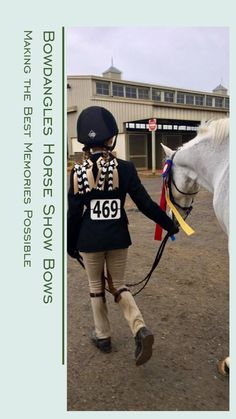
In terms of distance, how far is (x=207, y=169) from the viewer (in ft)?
8.07

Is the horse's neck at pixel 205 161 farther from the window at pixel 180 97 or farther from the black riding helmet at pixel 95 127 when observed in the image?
the window at pixel 180 97

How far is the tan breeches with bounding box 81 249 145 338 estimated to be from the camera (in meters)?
2.40

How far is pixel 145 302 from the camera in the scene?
3498 mm

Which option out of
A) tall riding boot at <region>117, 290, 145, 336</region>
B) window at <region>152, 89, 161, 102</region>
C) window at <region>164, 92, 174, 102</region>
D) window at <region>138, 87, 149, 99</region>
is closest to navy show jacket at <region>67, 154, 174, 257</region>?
tall riding boot at <region>117, 290, 145, 336</region>

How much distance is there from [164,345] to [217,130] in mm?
1764

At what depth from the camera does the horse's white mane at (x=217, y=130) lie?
2.24 m

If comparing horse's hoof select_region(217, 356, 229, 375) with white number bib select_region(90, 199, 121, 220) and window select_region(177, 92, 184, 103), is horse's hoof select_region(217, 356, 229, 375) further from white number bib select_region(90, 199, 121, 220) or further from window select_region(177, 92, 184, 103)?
window select_region(177, 92, 184, 103)

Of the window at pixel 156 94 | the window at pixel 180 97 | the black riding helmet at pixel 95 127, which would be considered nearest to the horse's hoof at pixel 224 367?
the black riding helmet at pixel 95 127

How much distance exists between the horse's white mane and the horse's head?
34cm

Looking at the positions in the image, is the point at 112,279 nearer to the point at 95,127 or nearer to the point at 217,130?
the point at 95,127

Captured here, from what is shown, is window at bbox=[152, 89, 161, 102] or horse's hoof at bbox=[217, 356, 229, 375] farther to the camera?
window at bbox=[152, 89, 161, 102]

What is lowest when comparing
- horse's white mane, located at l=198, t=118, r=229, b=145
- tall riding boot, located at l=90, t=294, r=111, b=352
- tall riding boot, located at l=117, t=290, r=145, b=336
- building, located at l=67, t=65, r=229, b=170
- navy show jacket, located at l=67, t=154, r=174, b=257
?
tall riding boot, located at l=90, t=294, r=111, b=352

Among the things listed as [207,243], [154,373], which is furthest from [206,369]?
[207,243]

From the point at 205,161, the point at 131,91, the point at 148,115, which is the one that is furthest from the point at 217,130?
the point at 148,115
